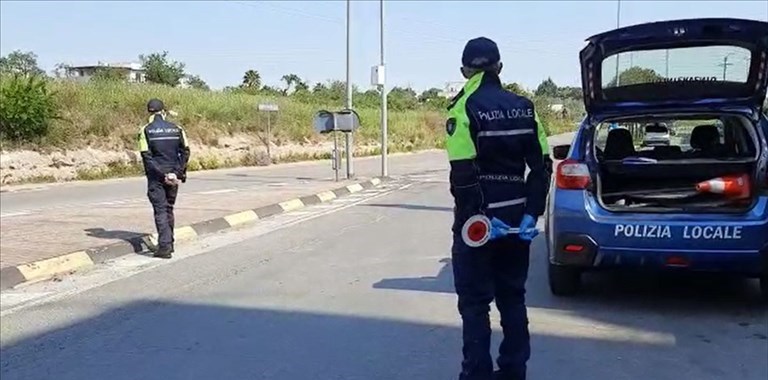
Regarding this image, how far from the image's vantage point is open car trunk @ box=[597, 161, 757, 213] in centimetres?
619

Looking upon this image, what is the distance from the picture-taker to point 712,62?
6.81 metres

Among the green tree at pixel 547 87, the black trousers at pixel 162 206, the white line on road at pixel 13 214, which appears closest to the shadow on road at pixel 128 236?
the black trousers at pixel 162 206

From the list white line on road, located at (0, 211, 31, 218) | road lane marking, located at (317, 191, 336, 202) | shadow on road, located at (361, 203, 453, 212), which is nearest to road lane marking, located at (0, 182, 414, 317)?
shadow on road, located at (361, 203, 453, 212)

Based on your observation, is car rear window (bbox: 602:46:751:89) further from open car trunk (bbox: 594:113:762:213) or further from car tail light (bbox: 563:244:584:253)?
car tail light (bbox: 563:244:584:253)

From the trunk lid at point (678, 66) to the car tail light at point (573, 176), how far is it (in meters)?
0.68

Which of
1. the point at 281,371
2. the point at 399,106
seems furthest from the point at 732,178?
the point at 399,106

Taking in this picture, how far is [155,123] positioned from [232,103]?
27.7 meters

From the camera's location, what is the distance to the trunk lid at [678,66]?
6480mm

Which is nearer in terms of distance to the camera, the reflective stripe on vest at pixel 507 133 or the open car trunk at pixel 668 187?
the reflective stripe on vest at pixel 507 133

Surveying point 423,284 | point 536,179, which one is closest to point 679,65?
point 423,284

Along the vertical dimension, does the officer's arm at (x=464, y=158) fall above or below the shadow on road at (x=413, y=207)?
above

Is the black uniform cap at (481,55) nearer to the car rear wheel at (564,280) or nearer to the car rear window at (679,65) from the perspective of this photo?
the car rear wheel at (564,280)

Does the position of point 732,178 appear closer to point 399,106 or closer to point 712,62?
point 712,62

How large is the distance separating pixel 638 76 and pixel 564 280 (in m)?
1.85
